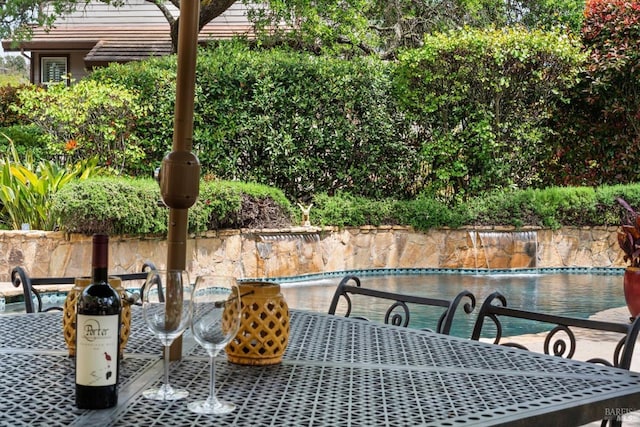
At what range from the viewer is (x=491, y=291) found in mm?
9273

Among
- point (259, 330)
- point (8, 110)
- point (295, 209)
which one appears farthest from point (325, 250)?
point (259, 330)

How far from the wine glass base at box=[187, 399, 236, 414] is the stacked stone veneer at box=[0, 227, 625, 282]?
7248 mm

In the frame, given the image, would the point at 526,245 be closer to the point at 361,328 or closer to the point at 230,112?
the point at 230,112

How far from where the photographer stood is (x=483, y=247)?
38.4ft

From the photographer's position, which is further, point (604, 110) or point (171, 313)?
point (604, 110)

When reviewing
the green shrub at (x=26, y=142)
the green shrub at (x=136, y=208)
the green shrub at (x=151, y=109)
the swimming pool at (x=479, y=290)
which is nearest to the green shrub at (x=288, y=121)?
the green shrub at (x=151, y=109)

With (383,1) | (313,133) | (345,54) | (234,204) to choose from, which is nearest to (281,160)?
(313,133)

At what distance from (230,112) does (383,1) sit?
5731mm

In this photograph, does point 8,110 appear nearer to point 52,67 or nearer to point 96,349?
point 52,67

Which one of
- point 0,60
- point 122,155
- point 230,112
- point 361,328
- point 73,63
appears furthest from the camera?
point 0,60

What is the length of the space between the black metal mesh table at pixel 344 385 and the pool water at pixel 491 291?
4410 mm

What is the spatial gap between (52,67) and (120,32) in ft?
6.86

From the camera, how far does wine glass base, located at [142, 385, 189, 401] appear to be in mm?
1708

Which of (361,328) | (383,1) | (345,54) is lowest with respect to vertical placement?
(361,328)
